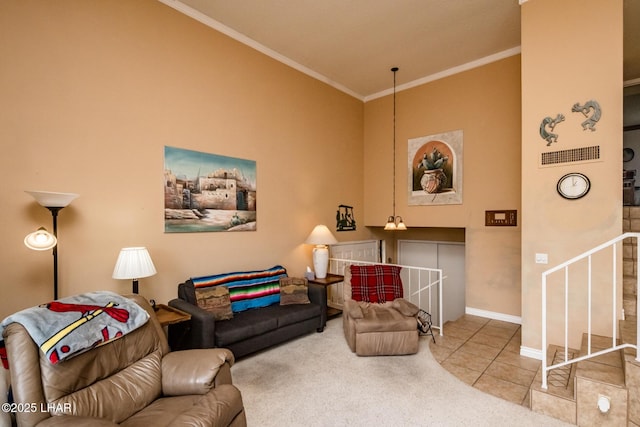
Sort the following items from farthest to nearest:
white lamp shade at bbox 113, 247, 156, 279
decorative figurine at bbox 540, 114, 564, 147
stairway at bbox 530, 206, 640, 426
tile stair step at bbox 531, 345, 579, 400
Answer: decorative figurine at bbox 540, 114, 564, 147
white lamp shade at bbox 113, 247, 156, 279
tile stair step at bbox 531, 345, 579, 400
stairway at bbox 530, 206, 640, 426

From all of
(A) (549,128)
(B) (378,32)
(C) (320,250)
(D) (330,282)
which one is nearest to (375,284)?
(D) (330,282)

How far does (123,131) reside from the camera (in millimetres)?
3121

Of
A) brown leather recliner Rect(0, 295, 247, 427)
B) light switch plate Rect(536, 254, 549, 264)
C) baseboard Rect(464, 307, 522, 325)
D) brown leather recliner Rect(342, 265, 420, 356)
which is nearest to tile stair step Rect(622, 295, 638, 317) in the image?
light switch plate Rect(536, 254, 549, 264)

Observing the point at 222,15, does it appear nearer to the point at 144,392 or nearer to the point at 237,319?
the point at 237,319

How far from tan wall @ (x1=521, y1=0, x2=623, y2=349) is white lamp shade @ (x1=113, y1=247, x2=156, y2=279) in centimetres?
381

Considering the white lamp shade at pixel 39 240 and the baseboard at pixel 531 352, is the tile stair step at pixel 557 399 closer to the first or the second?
the baseboard at pixel 531 352

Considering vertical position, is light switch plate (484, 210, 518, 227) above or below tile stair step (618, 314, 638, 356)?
above

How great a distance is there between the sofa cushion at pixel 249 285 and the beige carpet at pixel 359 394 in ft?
1.95

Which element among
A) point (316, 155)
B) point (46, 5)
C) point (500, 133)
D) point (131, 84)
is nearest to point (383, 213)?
point (316, 155)

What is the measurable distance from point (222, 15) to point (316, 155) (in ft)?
7.58

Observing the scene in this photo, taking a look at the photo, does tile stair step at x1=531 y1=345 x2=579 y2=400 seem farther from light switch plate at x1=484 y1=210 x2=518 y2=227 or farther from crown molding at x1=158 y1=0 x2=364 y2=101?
crown molding at x1=158 y1=0 x2=364 y2=101

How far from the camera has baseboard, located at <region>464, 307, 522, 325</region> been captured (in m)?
4.43

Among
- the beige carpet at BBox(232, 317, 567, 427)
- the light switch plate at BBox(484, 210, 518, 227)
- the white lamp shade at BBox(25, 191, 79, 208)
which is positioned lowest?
the beige carpet at BBox(232, 317, 567, 427)

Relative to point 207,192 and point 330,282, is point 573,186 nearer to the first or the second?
point 330,282
